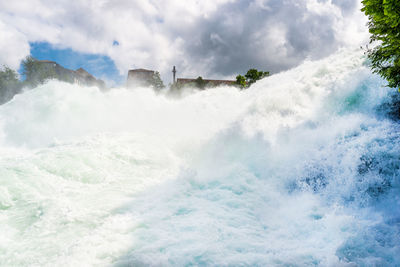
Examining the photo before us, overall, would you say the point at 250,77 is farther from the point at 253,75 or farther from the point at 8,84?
the point at 8,84

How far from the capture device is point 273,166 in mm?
6941

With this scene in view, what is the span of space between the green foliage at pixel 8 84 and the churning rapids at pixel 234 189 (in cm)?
3385

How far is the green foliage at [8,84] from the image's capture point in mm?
37344

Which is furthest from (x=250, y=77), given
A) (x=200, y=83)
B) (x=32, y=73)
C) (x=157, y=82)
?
(x=32, y=73)

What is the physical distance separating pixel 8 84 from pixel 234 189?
46744 mm

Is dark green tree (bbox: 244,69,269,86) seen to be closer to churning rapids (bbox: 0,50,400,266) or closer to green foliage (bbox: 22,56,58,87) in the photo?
churning rapids (bbox: 0,50,400,266)

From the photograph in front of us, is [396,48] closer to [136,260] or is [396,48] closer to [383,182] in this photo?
[383,182]

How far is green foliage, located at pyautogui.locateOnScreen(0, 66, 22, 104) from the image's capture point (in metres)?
37.3

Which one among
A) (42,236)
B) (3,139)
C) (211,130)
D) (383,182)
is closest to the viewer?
(42,236)

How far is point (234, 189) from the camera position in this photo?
6312 mm

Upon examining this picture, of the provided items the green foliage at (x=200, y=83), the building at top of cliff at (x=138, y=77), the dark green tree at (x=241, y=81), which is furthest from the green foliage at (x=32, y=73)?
the dark green tree at (x=241, y=81)

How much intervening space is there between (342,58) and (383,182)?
7.56 metres

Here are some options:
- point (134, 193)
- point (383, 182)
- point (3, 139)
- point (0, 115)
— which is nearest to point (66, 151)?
point (134, 193)

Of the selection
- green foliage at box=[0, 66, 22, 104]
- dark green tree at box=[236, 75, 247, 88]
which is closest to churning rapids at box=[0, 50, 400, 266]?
dark green tree at box=[236, 75, 247, 88]
